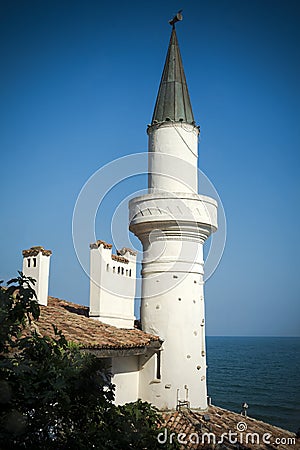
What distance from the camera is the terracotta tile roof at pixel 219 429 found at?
13.2 m

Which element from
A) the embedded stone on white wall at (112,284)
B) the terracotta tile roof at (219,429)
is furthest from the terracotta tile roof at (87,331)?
the terracotta tile roof at (219,429)

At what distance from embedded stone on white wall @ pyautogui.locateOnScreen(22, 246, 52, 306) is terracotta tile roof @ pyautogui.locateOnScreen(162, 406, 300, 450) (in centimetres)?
457

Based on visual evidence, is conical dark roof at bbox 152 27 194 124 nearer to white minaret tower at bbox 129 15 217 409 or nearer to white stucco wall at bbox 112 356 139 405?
white minaret tower at bbox 129 15 217 409

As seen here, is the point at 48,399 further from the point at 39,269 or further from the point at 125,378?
the point at 125,378

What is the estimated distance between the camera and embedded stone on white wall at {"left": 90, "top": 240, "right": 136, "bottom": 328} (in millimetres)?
14617

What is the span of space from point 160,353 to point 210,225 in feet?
12.3

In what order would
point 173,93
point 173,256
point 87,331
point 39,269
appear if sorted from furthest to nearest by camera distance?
point 173,93, point 173,256, point 39,269, point 87,331

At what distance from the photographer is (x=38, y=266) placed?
14.8 meters

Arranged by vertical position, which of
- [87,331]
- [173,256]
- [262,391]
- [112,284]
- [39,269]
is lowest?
[262,391]

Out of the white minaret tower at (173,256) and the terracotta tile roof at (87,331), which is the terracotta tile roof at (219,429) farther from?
the terracotta tile roof at (87,331)

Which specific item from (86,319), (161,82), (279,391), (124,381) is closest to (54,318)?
(86,319)

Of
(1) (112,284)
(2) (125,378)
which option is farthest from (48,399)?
(2) (125,378)

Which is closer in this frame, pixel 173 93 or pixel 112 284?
pixel 112 284

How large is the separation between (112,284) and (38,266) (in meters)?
1.96
